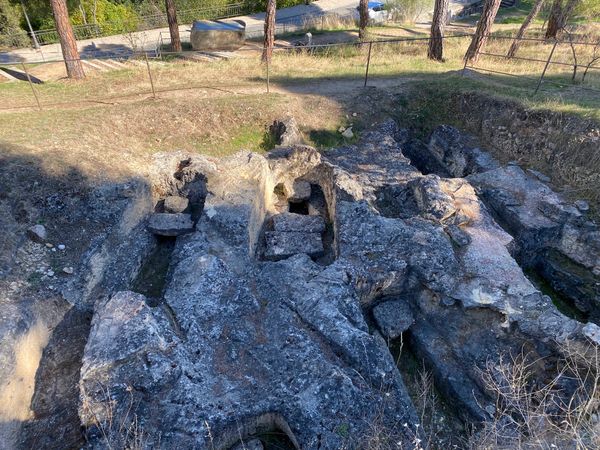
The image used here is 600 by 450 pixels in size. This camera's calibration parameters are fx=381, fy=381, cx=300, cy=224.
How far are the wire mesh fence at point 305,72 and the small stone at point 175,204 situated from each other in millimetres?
5491

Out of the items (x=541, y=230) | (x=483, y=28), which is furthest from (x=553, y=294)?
A: (x=483, y=28)

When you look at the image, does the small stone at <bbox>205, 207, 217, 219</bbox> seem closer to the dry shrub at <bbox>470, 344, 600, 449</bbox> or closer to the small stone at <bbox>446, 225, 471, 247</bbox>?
the small stone at <bbox>446, 225, 471, 247</bbox>

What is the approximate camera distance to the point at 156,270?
829cm

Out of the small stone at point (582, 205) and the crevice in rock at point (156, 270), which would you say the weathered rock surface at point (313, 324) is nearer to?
the small stone at point (582, 205)

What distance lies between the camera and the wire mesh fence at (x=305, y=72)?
13273 millimetres

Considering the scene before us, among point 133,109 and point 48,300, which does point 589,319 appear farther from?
point 133,109

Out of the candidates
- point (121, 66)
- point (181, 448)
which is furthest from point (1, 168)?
point (121, 66)

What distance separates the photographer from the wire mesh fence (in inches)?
523

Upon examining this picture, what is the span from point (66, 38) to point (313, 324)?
48.1 feet

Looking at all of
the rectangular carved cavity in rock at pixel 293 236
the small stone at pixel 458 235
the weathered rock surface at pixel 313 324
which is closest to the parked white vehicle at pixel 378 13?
the weathered rock surface at pixel 313 324

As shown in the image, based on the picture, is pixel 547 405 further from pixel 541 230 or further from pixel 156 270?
pixel 156 270

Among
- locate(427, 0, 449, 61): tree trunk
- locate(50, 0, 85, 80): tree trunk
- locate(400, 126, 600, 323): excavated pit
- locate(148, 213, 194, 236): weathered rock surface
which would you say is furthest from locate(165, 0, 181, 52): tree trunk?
locate(400, 126, 600, 323): excavated pit

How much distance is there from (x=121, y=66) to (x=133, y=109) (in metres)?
8.07

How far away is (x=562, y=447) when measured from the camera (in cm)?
396
